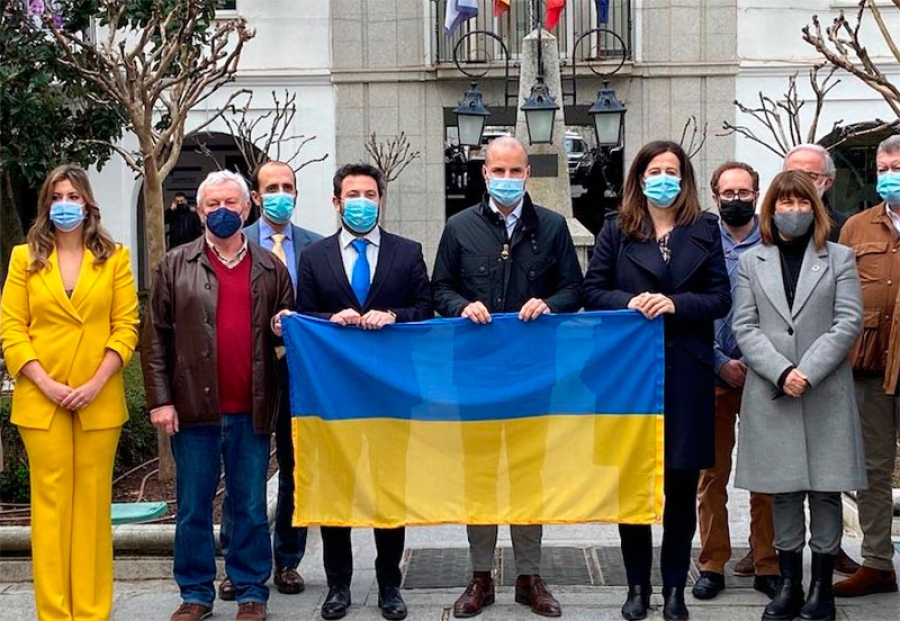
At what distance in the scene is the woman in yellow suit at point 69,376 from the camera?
17.8 feet

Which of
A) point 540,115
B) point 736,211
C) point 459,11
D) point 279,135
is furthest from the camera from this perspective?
point 279,135

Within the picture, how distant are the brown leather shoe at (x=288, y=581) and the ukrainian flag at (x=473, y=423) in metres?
0.59

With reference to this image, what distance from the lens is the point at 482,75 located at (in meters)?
19.8

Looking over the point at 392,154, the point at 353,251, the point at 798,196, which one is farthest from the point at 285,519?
the point at 392,154

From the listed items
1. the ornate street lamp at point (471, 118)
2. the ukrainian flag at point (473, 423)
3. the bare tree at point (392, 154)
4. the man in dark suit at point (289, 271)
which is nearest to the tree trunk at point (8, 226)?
the bare tree at point (392, 154)

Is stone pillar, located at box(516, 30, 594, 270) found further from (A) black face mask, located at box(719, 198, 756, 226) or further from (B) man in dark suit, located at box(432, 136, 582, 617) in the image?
(B) man in dark suit, located at box(432, 136, 582, 617)

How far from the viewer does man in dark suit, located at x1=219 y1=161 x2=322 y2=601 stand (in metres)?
6.20

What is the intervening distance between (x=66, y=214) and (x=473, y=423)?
2176mm

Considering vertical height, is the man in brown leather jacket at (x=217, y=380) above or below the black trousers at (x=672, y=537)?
above

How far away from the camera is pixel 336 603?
5.76m

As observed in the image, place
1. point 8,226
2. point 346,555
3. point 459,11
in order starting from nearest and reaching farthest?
point 346,555 → point 8,226 → point 459,11

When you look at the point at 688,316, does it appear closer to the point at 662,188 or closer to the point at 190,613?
the point at 662,188

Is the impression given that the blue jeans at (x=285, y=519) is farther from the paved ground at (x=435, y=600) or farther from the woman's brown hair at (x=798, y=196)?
the woman's brown hair at (x=798, y=196)

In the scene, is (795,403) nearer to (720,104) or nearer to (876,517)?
(876,517)
